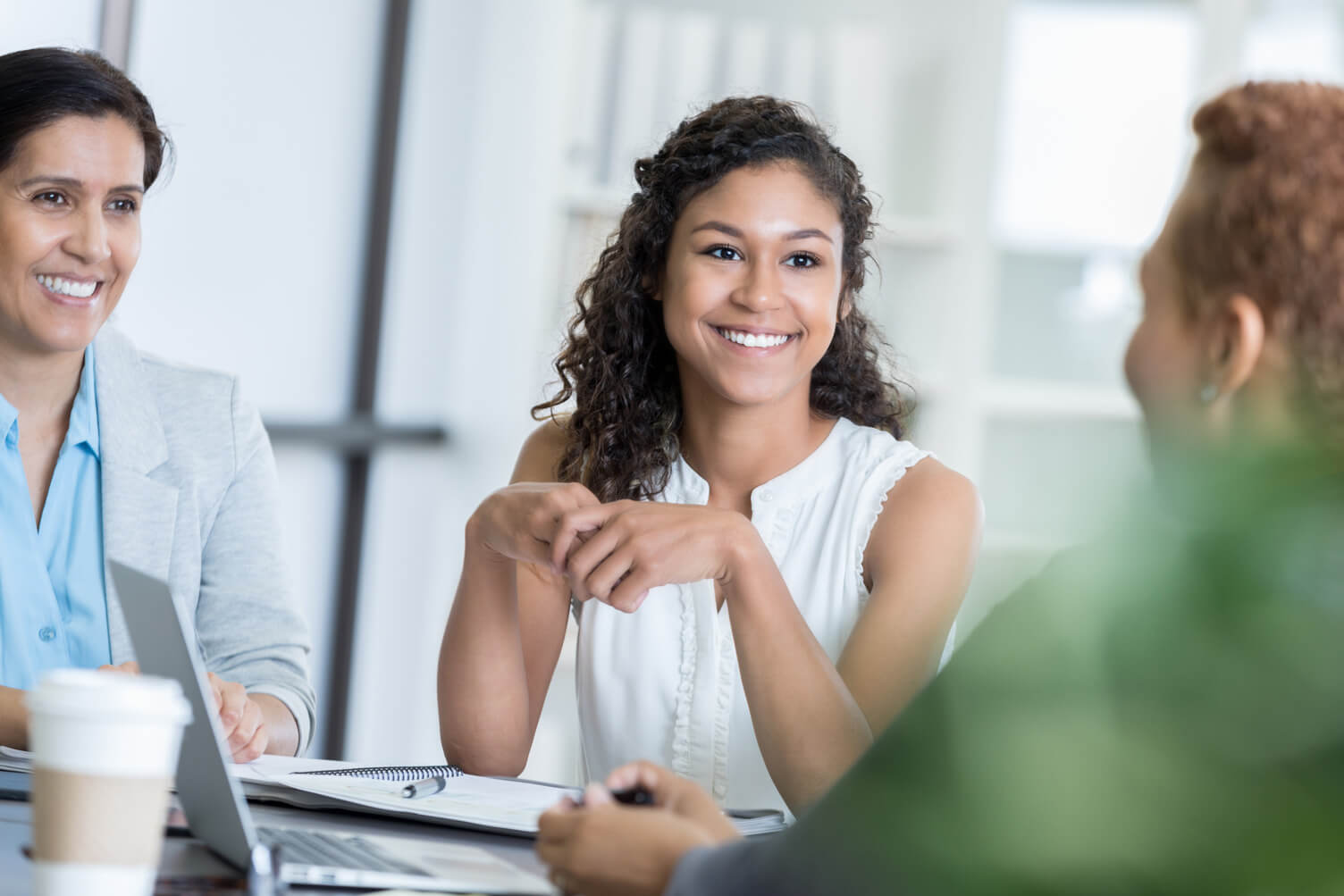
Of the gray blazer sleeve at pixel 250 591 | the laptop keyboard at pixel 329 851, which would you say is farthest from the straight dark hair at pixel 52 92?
the laptop keyboard at pixel 329 851

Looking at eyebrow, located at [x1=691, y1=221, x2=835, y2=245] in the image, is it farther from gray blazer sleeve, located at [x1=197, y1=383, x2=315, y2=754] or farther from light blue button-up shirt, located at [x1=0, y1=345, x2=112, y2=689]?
light blue button-up shirt, located at [x1=0, y1=345, x2=112, y2=689]

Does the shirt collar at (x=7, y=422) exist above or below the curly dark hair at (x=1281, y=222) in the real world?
below

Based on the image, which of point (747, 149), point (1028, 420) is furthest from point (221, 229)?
point (1028, 420)

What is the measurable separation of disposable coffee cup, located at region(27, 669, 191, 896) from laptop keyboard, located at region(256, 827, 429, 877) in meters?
0.17

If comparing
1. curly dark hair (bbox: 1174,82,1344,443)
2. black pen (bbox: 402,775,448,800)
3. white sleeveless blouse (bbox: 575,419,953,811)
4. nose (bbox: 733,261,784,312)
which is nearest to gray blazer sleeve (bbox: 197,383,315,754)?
white sleeveless blouse (bbox: 575,419,953,811)

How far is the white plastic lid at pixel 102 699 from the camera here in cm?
62

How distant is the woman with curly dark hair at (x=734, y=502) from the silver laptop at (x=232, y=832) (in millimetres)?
375

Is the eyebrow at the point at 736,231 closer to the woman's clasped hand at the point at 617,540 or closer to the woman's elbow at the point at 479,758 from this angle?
the woman's clasped hand at the point at 617,540

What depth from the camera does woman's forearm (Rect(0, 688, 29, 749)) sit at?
1158mm

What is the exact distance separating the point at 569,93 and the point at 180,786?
2487 millimetres

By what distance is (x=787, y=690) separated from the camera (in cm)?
121

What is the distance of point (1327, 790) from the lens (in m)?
0.54

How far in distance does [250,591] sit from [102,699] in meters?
1.02

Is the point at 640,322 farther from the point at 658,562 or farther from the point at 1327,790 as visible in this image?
the point at 1327,790
